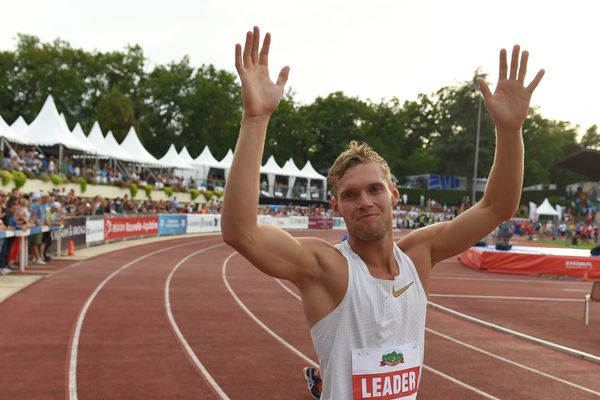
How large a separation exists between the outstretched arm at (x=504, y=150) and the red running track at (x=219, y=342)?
454cm

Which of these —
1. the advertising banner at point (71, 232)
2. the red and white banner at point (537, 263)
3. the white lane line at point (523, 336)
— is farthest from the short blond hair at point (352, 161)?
the red and white banner at point (537, 263)

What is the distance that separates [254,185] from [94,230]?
22621mm

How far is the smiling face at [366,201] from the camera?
2340 mm

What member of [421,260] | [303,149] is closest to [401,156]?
[303,149]

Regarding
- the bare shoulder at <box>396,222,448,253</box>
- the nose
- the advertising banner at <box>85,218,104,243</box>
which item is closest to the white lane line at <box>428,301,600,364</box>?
the bare shoulder at <box>396,222,448,253</box>

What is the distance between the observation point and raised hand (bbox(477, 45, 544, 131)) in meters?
2.55

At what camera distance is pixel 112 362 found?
25.1ft

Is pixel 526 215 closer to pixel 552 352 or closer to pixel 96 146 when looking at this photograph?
pixel 96 146

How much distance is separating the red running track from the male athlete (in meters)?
4.55

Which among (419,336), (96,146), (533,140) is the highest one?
(533,140)

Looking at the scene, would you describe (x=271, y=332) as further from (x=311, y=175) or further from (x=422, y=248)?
(x=311, y=175)

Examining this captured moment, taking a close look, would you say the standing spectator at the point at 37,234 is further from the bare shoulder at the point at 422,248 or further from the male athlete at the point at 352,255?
the male athlete at the point at 352,255

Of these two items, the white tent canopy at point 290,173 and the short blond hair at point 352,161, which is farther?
the white tent canopy at point 290,173

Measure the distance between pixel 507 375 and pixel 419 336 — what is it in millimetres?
A: 6079
